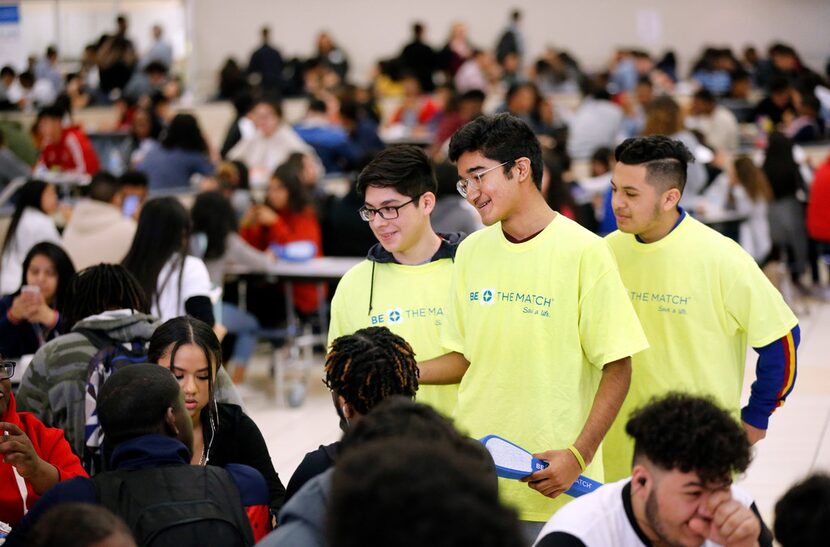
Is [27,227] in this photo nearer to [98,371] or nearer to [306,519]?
[98,371]

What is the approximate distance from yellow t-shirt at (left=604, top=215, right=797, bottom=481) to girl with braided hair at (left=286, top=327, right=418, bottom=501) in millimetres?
1111

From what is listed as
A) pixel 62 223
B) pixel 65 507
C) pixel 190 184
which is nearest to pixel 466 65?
pixel 190 184

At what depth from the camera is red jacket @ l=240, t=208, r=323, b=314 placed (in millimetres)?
8281

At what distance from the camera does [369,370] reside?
2727 millimetres

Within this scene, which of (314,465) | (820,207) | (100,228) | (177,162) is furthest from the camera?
(820,207)

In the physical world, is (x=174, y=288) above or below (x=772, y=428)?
above

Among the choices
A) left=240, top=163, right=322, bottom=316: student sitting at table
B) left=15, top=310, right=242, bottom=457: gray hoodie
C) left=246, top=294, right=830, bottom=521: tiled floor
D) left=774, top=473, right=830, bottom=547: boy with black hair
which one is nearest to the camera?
left=774, top=473, right=830, bottom=547: boy with black hair

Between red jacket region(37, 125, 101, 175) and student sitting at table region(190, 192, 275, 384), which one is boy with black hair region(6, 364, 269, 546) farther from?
red jacket region(37, 125, 101, 175)

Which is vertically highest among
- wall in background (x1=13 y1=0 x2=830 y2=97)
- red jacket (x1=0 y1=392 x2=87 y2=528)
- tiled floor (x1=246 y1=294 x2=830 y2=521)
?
wall in background (x1=13 y1=0 x2=830 y2=97)

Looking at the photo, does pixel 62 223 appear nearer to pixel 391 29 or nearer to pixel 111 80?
pixel 111 80

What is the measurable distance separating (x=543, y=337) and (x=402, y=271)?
61 cm

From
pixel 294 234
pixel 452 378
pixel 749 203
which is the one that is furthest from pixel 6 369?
pixel 749 203

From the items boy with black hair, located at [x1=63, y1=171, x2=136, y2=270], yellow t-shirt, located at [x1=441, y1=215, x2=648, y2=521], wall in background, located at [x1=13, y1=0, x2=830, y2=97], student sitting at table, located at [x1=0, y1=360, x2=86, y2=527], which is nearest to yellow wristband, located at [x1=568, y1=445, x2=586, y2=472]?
yellow t-shirt, located at [x1=441, y1=215, x2=648, y2=521]

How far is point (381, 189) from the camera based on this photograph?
12.1ft
